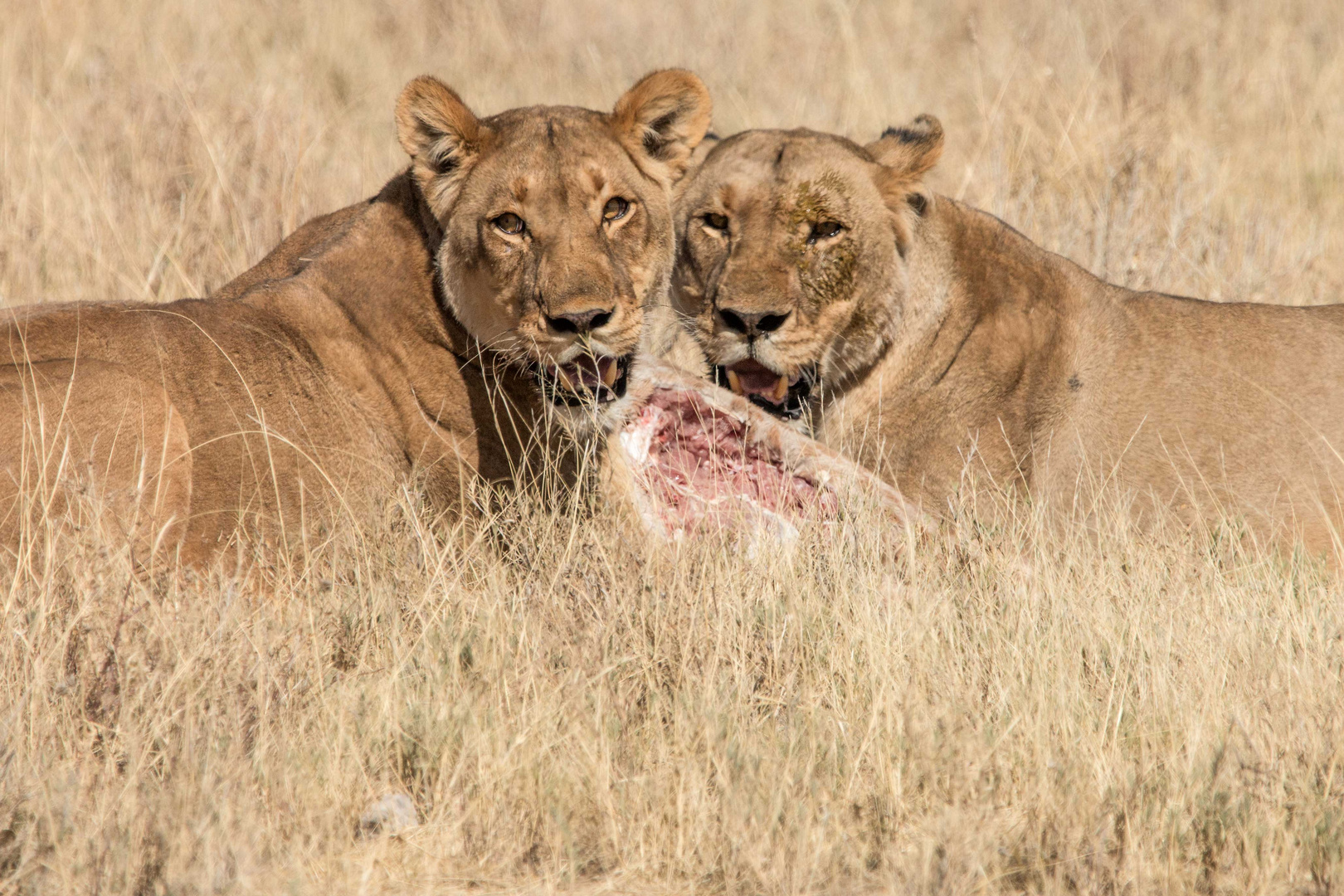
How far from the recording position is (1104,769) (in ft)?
9.80

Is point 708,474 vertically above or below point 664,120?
below

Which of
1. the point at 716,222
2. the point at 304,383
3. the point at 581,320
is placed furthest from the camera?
the point at 716,222

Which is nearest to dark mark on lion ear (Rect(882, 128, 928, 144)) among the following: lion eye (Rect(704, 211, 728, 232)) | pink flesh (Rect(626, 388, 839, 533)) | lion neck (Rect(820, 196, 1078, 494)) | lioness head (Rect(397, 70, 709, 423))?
lion neck (Rect(820, 196, 1078, 494))

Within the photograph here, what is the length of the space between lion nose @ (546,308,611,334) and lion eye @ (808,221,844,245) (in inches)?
45.7

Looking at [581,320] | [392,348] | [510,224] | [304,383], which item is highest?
[510,224]

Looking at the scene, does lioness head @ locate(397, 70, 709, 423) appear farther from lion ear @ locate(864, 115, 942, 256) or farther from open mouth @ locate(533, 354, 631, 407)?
lion ear @ locate(864, 115, 942, 256)

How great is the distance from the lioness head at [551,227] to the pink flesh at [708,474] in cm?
53

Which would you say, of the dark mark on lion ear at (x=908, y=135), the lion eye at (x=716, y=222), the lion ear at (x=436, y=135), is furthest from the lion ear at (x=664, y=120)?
the dark mark on lion ear at (x=908, y=135)

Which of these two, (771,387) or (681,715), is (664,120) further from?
(681,715)

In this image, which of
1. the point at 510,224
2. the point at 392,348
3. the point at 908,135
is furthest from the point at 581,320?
the point at 908,135

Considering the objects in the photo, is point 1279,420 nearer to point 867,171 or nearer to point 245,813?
point 867,171

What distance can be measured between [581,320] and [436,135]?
0.85 meters

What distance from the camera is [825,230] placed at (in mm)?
4832

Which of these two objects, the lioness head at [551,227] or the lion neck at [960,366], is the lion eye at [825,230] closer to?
the lion neck at [960,366]
